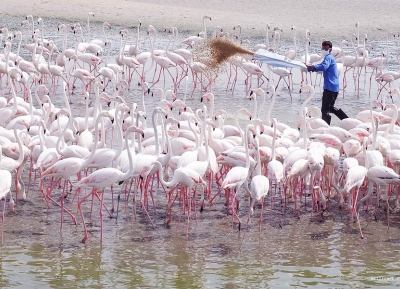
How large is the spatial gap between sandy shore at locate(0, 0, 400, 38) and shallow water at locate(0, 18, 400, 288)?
14.6 meters

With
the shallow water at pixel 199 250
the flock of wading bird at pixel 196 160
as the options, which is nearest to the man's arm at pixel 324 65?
the flock of wading bird at pixel 196 160

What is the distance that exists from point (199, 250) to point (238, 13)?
19.6 metres

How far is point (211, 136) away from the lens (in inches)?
363

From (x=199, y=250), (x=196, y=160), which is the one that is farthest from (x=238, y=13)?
(x=199, y=250)

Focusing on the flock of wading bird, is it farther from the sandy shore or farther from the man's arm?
the sandy shore

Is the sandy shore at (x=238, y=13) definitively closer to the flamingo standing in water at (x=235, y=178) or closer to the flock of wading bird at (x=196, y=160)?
the flock of wading bird at (x=196, y=160)

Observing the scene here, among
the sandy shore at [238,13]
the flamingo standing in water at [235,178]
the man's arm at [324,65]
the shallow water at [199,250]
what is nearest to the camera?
the shallow water at [199,250]

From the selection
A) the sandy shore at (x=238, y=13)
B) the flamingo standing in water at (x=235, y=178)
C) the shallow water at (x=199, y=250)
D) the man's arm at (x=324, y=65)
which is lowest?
the shallow water at (x=199, y=250)

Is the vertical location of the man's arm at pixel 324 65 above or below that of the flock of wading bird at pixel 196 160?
above

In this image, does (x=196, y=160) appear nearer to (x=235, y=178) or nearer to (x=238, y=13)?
(x=235, y=178)

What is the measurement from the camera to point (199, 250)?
292 inches

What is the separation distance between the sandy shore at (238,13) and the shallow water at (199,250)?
48.0 feet

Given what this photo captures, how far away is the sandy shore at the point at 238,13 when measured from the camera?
76.4 ft

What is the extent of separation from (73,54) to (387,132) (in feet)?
26.3
